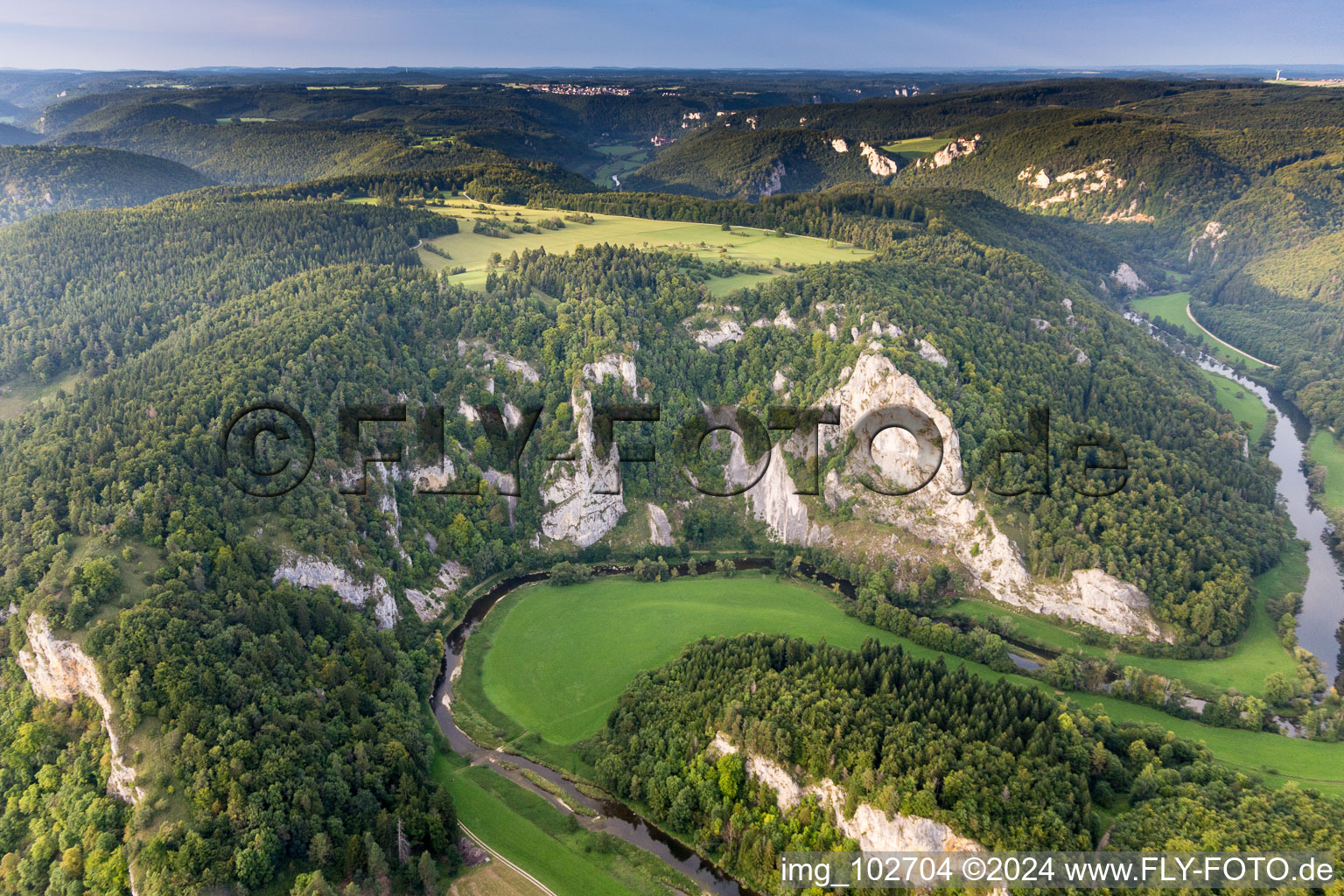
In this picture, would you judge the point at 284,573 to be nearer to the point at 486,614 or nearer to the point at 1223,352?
the point at 486,614

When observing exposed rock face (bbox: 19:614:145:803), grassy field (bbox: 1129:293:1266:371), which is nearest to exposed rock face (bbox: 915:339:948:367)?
exposed rock face (bbox: 19:614:145:803)

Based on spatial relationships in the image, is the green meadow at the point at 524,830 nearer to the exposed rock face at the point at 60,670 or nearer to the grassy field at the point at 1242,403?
the exposed rock face at the point at 60,670

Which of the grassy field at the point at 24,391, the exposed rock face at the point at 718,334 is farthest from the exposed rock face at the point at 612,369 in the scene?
the grassy field at the point at 24,391

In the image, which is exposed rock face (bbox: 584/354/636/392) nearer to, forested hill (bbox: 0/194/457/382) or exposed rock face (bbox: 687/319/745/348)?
exposed rock face (bbox: 687/319/745/348)

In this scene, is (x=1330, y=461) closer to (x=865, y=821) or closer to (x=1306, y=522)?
(x=1306, y=522)

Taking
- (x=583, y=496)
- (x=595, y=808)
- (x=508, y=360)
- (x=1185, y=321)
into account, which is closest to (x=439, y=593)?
(x=583, y=496)

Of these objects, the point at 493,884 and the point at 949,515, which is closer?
the point at 493,884
